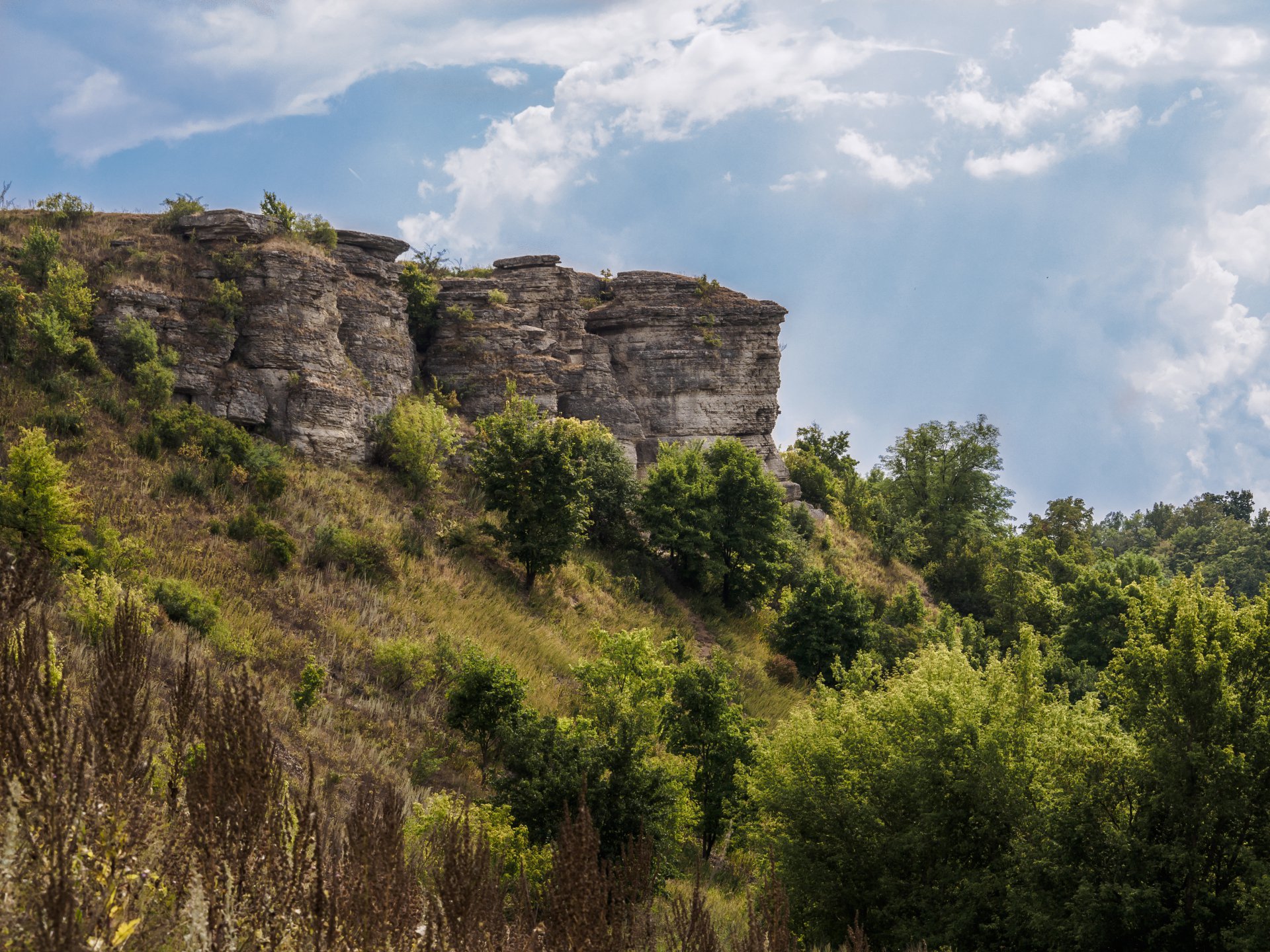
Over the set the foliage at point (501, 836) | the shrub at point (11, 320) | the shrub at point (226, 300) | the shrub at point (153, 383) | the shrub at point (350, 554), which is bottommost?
the foliage at point (501, 836)

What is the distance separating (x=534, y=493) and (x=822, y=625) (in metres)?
13.4

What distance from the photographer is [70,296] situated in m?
31.0

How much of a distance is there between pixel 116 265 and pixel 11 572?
32055 millimetres

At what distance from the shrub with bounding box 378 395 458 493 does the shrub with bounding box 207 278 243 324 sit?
7083 millimetres

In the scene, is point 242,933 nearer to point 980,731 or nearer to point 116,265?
point 980,731

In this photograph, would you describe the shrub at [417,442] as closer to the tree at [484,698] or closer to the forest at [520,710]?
the forest at [520,710]

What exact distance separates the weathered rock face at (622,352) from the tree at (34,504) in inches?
939

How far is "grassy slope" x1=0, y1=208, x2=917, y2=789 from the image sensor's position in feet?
Result: 70.1

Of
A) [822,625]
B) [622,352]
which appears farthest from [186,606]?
[622,352]

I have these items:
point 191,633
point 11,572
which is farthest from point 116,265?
point 11,572

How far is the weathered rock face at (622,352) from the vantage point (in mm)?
44719

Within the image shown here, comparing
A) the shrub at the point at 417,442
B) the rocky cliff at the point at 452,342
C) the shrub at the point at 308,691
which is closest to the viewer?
the shrub at the point at 308,691

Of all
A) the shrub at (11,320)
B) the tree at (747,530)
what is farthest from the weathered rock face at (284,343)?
the tree at (747,530)

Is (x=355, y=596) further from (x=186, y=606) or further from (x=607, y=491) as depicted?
(x=607, y=491)
